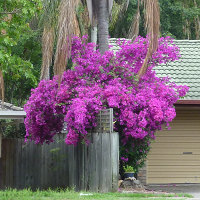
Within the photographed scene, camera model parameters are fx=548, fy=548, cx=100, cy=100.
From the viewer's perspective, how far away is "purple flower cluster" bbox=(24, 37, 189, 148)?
528 inches

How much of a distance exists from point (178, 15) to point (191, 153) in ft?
47.6

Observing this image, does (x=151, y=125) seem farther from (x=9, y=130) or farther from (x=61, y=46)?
(x=9, y=130)

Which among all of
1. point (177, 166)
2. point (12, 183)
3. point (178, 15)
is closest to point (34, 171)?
point (12, 183)

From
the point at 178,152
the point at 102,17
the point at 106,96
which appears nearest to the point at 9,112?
the point at 106,96

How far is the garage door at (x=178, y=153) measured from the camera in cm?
1720

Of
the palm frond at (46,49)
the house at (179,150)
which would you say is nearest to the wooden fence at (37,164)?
the house at (179,150)

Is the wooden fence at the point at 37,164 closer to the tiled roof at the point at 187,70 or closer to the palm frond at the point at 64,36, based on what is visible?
the palm frond at the point at 64,36

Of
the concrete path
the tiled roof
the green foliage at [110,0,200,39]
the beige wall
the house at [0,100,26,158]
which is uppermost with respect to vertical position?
the green foliage at [110,0,200,39]

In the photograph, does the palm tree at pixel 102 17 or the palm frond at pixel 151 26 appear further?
the palm tree at pixel 102 17

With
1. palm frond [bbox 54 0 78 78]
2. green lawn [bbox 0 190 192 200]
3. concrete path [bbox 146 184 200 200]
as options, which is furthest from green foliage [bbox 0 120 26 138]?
green lawn [bbox 0 190 192 200]

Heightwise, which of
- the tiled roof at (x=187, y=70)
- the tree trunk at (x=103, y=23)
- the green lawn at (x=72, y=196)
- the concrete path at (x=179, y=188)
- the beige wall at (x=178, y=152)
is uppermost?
the tree trunk at (x=103, y=23)

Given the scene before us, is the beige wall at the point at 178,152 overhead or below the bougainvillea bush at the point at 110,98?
below

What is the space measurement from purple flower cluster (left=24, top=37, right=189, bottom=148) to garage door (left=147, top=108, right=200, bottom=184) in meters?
2.91

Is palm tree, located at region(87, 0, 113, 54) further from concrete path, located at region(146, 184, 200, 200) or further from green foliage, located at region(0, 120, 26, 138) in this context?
green foliage, located at region(0, 120, 26, 138)
